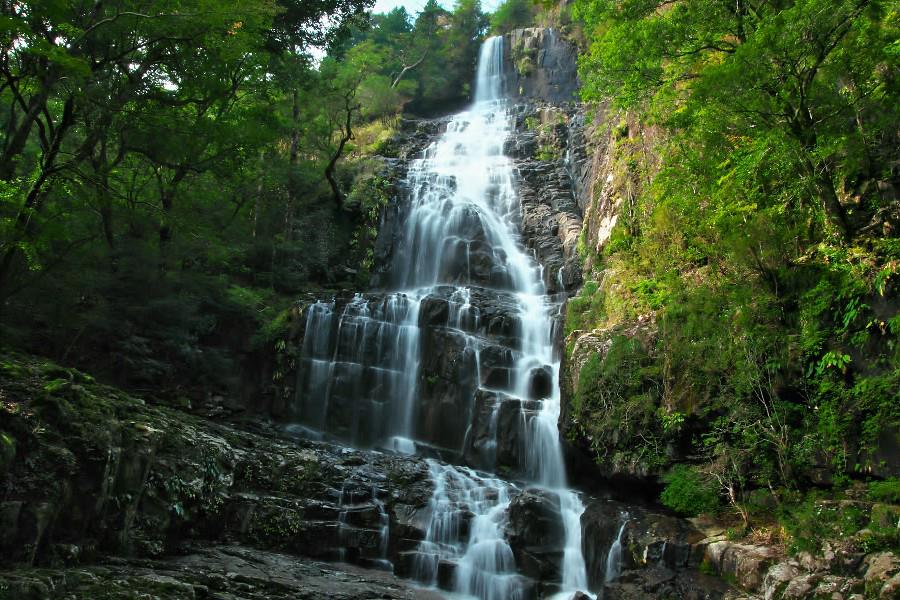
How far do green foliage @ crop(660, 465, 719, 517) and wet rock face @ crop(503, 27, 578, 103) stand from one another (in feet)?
86.8

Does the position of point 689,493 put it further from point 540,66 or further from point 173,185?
point 540,66

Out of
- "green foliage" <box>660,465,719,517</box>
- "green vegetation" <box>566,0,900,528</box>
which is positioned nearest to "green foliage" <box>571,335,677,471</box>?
"green vegetation" <box>566,0,900,528</box>

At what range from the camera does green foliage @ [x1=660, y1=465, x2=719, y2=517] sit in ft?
30.2

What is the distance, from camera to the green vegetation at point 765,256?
7707mm

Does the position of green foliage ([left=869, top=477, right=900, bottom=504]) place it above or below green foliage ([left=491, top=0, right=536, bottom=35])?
below

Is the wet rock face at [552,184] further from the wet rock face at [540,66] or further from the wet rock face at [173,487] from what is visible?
the wet rock face at [173,487]

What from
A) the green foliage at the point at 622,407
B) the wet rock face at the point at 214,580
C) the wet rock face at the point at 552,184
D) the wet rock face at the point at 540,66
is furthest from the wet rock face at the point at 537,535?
the wet rock face at the point at 540,66

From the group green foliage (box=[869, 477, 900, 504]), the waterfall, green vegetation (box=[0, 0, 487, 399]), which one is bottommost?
the waterfall

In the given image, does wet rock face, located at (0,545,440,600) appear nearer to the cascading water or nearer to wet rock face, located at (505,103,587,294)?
the cascading water

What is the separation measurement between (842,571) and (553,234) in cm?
1624

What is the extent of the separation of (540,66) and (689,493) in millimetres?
29827

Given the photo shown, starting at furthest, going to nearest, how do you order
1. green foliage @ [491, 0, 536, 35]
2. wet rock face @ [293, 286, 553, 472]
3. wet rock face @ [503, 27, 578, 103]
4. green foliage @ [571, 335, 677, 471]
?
green foliage @ [491, 0, 536, 35], wet rock face @ [503, 27, 578, 103], wet rock face @ [293, 286, 553, 472], green foliage @ [571, 335, 677, 471]

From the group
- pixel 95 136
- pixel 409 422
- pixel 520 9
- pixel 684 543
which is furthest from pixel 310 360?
pixel 520 9

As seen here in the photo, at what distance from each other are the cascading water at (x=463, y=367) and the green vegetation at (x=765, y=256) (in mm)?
2294
